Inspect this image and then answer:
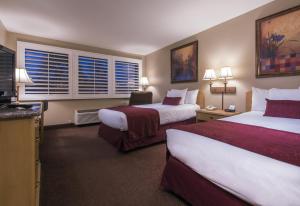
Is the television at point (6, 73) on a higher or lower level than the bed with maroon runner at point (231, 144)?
higher

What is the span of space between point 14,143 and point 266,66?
3.51 metres

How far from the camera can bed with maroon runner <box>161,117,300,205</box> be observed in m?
0.98

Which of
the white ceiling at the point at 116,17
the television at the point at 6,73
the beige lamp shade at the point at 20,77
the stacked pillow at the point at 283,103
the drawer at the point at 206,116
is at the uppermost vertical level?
the white ceiling at the point at 116,17

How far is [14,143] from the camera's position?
3.19 ft

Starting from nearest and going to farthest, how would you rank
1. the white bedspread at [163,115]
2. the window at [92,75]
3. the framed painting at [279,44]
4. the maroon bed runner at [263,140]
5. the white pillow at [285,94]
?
the maroon bed runner at [263,140], the white pillow at [285,94], the framed painting at [279,44], the white bedspread at [163,115], the window at [92,75]

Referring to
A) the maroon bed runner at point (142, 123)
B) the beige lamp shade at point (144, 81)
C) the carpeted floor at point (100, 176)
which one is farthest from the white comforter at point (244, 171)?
the beige lamp shade at point (144, 81)

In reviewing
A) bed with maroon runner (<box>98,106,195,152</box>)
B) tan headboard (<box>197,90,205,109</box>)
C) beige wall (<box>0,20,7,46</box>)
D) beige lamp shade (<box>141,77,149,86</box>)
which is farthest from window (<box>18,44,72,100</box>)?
tan headboard (<box>197,90,205,109</box>)

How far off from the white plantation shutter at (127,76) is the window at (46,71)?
153cm

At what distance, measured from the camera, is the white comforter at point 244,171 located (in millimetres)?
788

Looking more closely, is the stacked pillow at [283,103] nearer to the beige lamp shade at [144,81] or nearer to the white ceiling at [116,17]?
the white ceiling at [116,17]

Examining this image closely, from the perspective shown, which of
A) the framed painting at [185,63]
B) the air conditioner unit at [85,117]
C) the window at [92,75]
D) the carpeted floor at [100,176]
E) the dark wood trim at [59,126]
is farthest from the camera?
the window at [92,75]

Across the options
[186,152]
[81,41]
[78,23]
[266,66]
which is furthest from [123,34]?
[186,152]

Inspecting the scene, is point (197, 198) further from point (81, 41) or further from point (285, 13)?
point (81, 41)

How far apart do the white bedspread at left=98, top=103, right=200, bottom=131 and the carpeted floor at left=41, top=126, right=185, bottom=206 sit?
47 centimetres
